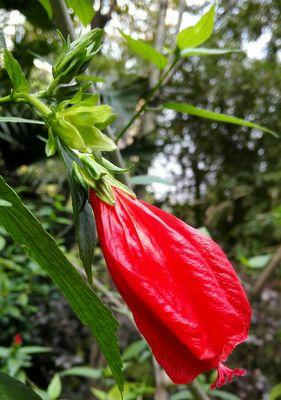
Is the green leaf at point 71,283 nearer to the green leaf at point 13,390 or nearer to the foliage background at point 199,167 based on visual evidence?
the green leaf at point 13,390

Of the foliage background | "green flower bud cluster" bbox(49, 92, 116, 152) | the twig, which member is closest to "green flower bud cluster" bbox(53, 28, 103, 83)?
"green flower bud cluster" bbox(49, 92, 116, 152)

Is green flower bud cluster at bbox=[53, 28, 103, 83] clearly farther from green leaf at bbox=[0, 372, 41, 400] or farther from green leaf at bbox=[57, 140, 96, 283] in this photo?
green leaf at bbox=[0, 372, 41, 400]

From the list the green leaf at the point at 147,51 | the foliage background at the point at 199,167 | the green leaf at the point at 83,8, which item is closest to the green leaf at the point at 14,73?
the green leaf at the point at 83,8

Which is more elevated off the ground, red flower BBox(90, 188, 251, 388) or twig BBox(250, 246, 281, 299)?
red flower BBox(90, 188, 251, 388)

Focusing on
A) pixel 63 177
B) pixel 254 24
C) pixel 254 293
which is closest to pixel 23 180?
pixel 63 177

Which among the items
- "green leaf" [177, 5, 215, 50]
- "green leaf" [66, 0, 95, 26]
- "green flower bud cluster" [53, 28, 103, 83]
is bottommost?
"green leaf" [177, 5, 215, 50]

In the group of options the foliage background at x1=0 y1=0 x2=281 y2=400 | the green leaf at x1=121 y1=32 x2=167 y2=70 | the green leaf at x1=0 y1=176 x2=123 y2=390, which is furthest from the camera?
the foliage background at x1=0 y1=0 x2=281 y2=400

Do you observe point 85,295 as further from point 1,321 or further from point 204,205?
point 204,205
